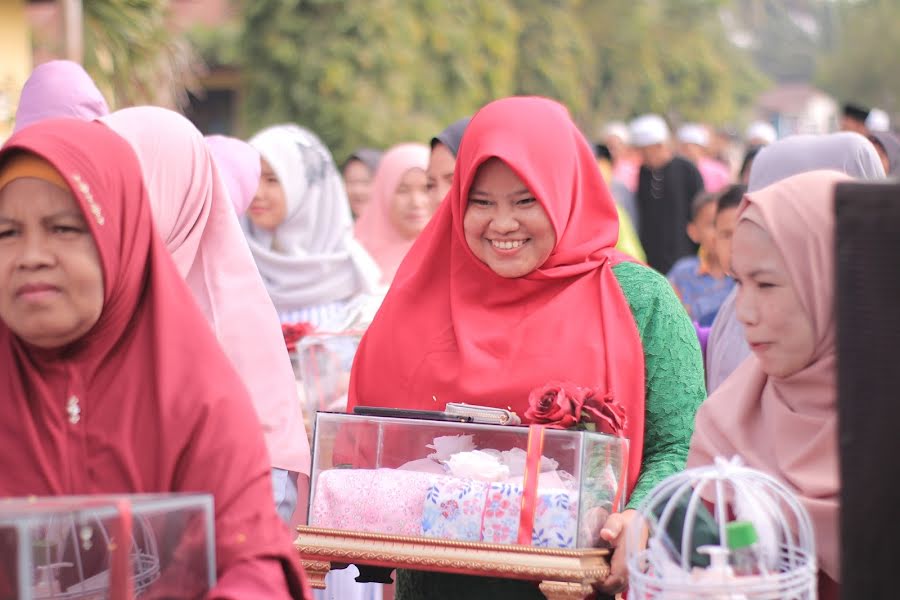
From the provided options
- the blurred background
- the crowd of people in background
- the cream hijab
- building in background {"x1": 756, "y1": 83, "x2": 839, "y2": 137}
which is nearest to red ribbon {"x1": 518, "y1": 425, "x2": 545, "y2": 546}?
the crowd of people in background

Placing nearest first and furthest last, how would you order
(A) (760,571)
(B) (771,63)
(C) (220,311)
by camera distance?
(A) (760,571), (C) (220,311), (B) (771,63)

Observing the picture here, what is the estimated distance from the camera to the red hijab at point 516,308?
359cm

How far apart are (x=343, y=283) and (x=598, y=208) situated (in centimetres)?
264

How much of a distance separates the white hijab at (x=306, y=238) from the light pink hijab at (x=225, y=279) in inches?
93.5

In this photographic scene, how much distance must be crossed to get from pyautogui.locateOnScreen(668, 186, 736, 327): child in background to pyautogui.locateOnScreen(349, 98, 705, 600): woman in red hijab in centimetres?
287

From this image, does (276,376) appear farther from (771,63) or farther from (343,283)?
(771,63)

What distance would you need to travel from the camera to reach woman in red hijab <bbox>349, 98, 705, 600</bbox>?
359 cm

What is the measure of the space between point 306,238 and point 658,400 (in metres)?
3.35

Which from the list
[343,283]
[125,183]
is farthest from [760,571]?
[343,283]

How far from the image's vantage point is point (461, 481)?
10.7 feet

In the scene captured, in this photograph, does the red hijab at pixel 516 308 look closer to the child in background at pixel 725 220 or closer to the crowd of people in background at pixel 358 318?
the crowd of people in background at pixel 358 318

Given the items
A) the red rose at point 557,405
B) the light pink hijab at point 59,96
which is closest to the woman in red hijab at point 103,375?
the red rose at point 557,405

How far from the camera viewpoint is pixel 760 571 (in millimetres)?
2670

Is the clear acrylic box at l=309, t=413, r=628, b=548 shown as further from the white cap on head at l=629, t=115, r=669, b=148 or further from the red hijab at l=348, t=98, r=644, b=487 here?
the white cap on head at l=629, t=115, r=669, b=148
